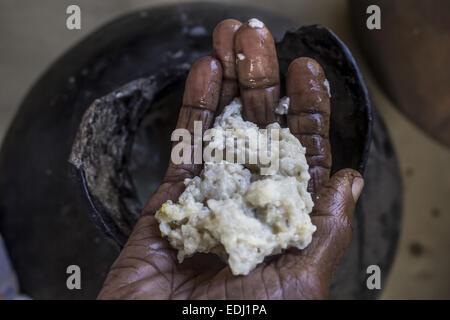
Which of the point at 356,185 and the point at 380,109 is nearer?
the point at 356,185

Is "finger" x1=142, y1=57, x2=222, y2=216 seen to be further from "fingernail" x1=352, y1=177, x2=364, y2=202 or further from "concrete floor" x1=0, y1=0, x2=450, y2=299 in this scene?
"concrete floor" x1=0, y1=0, x2=450, y2=299

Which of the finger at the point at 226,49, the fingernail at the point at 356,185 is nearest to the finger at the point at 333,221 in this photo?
the fingernail at the point at 356,185

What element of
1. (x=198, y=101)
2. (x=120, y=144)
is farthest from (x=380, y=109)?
(x=120, y=144)

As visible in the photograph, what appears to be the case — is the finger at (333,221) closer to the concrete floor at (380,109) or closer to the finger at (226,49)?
the finger at (226,49)

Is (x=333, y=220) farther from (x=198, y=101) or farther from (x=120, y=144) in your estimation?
(x=120, y=144)

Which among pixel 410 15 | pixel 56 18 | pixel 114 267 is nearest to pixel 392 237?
pixel 410 15
